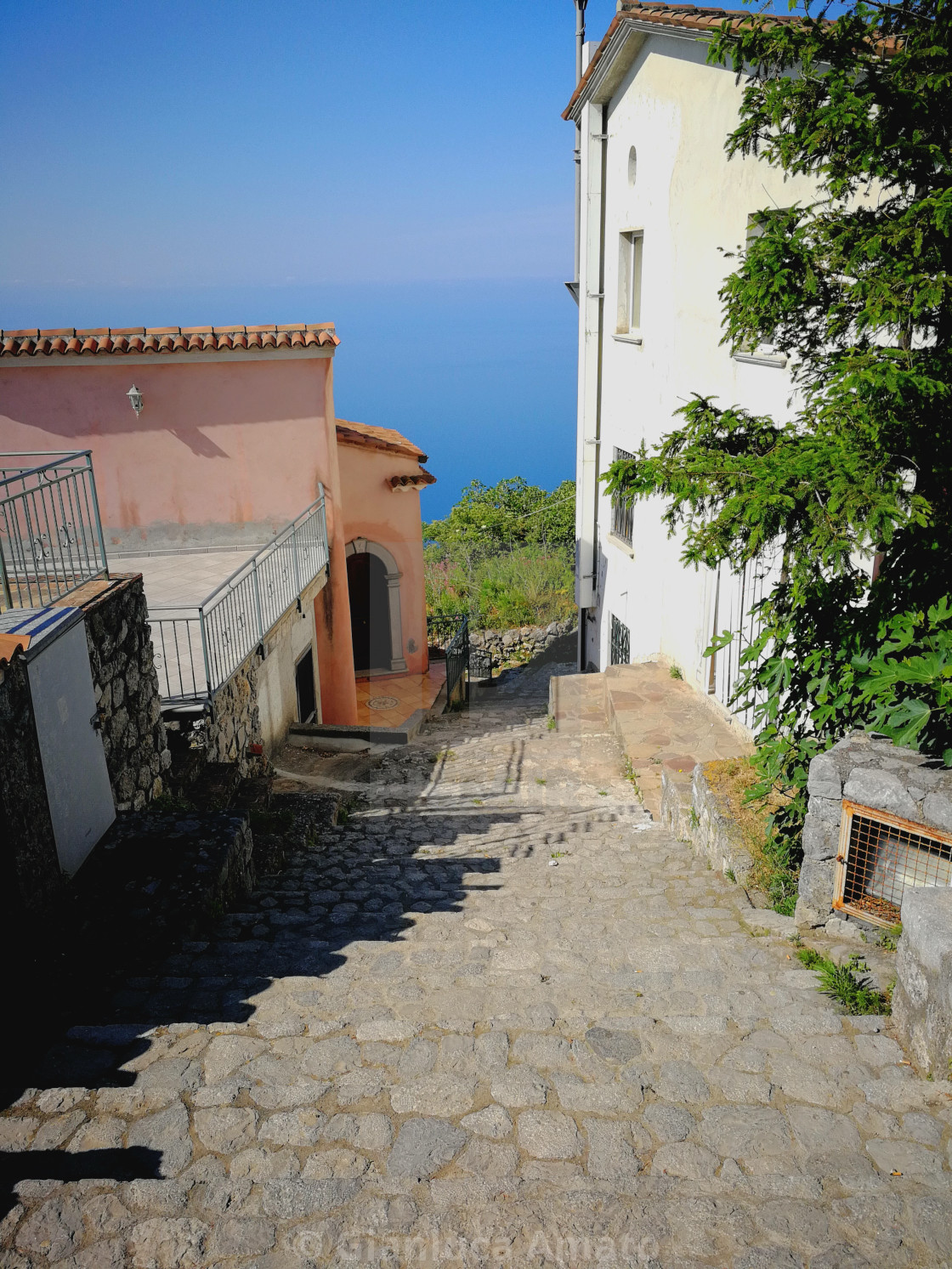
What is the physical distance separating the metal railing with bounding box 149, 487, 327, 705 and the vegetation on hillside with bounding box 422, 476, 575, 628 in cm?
1091

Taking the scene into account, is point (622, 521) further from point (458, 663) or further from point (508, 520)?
point (508, 520)

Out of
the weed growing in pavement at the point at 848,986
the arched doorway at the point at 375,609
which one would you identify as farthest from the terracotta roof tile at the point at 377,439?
the weed growing in pavement at the point at 848,986

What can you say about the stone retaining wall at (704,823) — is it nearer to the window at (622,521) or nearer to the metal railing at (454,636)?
the window at (622,521)

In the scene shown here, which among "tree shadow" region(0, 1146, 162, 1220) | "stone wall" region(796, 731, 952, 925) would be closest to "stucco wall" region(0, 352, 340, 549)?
"stone wall" region(796, 731, 952, 925)

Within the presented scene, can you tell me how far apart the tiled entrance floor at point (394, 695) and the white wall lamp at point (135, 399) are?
603cm

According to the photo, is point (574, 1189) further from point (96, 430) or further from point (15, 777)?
point (96, 430)

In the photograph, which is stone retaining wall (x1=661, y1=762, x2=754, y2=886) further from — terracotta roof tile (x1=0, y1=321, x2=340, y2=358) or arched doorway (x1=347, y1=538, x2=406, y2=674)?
arched doorway (x1=347, y1=538, x2=406, y2=674)

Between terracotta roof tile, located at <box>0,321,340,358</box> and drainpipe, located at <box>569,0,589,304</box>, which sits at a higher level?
drainpipe, located at <box>569,0,589,304</box>

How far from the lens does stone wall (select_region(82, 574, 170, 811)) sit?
5629 millimetres

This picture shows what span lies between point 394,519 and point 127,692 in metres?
10.9

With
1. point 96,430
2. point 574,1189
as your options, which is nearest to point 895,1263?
point 574,1189

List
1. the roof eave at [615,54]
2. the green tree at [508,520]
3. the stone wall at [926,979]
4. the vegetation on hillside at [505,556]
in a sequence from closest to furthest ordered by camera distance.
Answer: the stone wall at [926,979], the roof eave at [615,54], the vegetation on hillside at [505,556], the green tree at [508,520]

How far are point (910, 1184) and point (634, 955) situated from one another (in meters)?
1.74

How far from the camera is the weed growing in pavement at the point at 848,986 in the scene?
3641mm
